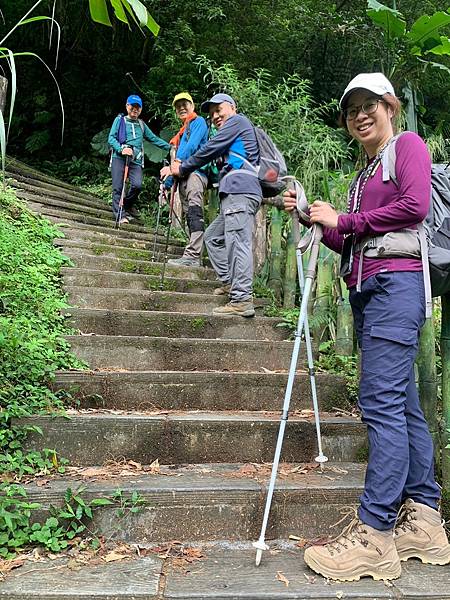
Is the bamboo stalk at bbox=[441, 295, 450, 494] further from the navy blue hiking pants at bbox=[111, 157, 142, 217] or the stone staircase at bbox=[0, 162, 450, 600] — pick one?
Result: the navy blue hiking pants at bbox=[111, 157, 142, 217]

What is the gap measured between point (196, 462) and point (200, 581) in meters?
0.79

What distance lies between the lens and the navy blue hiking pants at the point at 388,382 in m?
1.97

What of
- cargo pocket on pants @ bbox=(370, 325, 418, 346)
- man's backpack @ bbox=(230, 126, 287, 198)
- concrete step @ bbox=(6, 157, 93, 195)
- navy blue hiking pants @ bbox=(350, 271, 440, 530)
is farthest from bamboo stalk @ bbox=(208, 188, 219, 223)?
cargo pocket on pants @ bbox=(370, 325, 418, 346)

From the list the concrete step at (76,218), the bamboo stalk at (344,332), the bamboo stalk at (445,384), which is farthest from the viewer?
the concrete step at (76,218)

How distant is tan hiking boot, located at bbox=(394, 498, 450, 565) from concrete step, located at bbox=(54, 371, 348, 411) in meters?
1.02

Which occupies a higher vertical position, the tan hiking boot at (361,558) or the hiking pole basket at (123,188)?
the hiking pole basket at (123,188)

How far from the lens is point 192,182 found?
Answer: 5.38 meters

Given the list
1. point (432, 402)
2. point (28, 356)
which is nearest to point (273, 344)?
point (432, 402)

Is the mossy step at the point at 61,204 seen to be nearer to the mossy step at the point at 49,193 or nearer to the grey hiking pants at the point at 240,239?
the mossy step at the point at 49,193

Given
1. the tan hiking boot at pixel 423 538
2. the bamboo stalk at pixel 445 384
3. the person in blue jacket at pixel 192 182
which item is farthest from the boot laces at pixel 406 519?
the person in blue jacket at pixel 192 182

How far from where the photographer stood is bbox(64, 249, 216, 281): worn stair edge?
4.79 metres

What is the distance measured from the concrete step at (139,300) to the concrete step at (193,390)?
3.78 feet

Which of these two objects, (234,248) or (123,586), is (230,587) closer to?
(123,586)

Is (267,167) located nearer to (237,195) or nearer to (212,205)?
(237,195)
